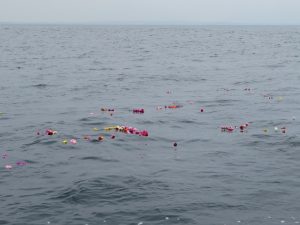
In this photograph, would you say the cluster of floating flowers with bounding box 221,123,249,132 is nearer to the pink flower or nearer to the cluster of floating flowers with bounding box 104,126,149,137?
the cluster of floating flowers with bounding box 104,126,149,137

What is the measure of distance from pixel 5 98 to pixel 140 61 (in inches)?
1022

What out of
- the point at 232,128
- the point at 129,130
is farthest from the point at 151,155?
the point at 232,128

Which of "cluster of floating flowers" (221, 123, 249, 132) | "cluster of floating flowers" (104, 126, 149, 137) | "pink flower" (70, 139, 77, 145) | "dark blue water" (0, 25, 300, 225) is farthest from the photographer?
"cluster of floating flowers" (221, 123, 249, 132)

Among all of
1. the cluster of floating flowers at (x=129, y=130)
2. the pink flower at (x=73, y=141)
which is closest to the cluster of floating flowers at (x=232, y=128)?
the cluster of floating flowers at (x=129, y=130)

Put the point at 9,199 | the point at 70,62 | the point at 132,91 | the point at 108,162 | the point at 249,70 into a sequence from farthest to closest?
1. the point at 70,62
2. the point at 249,70
3. the point at 132,91
4. the point at 108,162
5. the point at 9,199

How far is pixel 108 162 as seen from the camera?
54.3 ft

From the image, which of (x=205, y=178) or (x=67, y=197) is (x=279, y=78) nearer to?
(x=205, y=178)

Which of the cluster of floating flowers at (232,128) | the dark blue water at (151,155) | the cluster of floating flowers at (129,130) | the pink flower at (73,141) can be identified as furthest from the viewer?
the cluster of floating flowers at (232,128)

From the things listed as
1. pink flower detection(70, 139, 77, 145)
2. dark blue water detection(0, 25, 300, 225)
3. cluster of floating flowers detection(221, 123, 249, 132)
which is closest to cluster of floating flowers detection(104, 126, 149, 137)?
dark blue water detection(0, 25, 300, 225)

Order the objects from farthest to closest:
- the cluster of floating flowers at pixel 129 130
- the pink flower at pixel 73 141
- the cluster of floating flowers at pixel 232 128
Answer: the cluster of floating flowers at pixel 232 128 → the cluster of floating flowers at pixel 129 130 → the pink flower at pixel 73 141

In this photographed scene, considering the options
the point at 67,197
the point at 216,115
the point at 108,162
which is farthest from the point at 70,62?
the point at 67,197

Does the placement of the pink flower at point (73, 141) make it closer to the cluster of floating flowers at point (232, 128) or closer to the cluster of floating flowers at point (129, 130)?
the cluster of floating flowers at point (129, 130)

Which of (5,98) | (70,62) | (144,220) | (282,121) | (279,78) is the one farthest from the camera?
(70,62)

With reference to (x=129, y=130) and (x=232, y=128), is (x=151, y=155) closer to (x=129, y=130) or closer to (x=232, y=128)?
(x=129, y=130)
